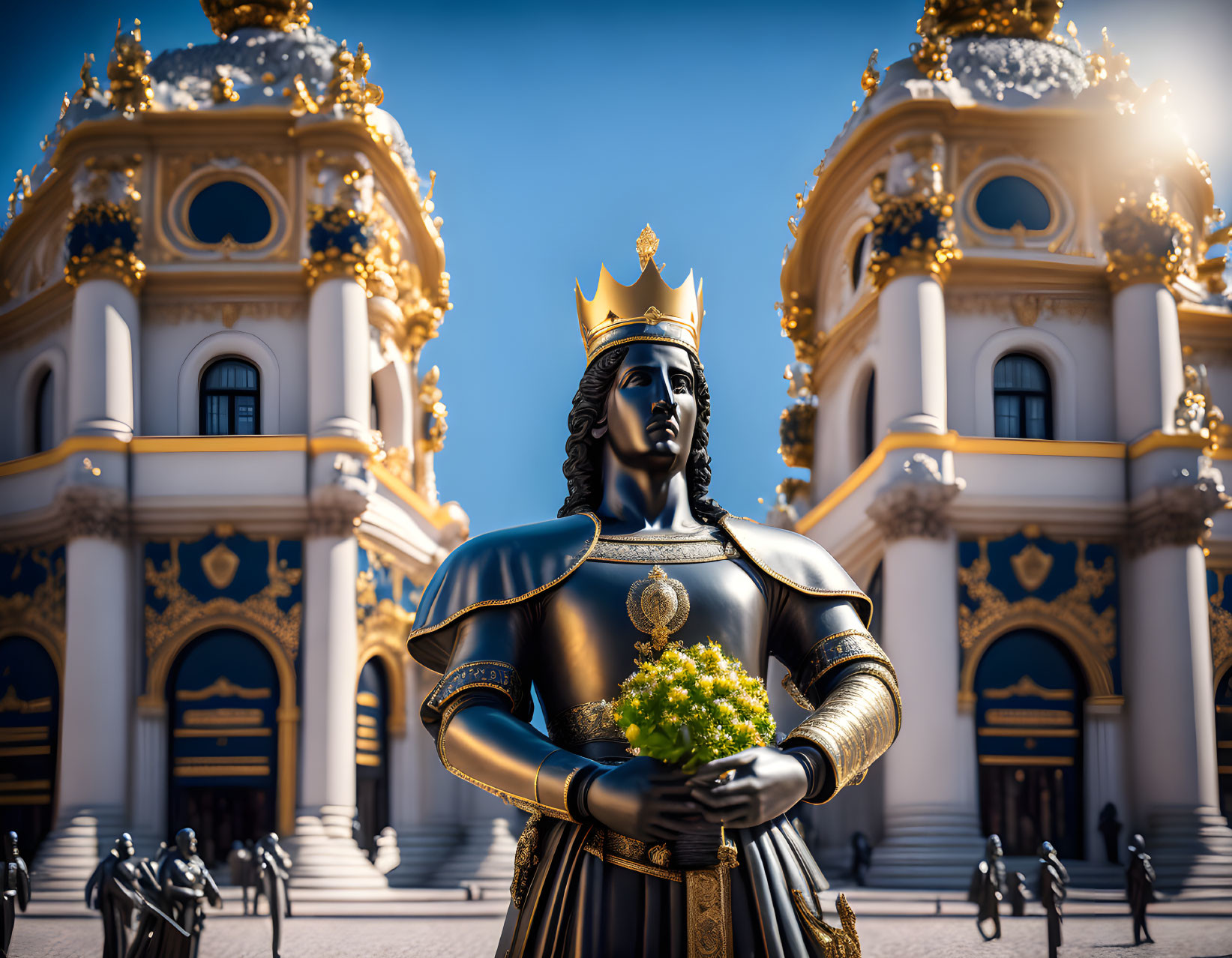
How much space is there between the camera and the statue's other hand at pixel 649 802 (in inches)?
119

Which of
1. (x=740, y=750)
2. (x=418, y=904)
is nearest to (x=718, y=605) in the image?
(x=740, y=750)

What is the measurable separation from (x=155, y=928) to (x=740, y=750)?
827cm

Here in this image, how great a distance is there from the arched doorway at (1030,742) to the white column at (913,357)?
13.5ft

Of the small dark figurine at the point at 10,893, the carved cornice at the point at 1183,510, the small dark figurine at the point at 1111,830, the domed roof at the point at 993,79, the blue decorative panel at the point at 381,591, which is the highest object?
the domed roof at the point at 993,79

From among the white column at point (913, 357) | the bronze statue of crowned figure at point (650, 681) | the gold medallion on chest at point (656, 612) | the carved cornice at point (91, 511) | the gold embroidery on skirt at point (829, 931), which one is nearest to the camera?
the bronze statue of crowned figure at point (650, 681)

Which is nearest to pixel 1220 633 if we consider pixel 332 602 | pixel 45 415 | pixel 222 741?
pixel 332 602

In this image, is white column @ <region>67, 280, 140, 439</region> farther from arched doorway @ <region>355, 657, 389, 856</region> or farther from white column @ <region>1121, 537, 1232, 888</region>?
white column @ <region>1121, 537, 1232, 888</region>

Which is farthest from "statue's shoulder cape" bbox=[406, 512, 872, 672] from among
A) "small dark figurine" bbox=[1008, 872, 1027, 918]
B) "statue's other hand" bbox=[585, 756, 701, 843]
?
"small dark figurine" bbox=[1008, 872, 1027, 918]

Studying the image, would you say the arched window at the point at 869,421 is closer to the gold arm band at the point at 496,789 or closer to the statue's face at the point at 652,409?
the statue's face at the point at 652,409

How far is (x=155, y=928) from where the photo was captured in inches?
396

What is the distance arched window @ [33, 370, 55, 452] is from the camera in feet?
87.2

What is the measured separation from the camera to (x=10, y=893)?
12945 mm

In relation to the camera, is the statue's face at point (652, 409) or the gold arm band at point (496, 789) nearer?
the gold arm band at point (496, 789)

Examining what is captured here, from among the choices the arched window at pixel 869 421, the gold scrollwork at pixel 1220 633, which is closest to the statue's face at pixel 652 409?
the gold scrollwork at pixel 1220 633
